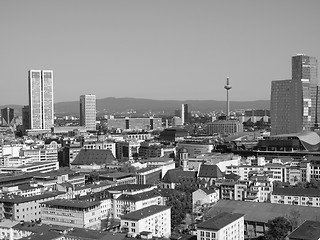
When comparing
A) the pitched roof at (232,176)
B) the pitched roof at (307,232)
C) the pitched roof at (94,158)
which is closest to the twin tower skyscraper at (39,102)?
the pitched roof at (94,158)

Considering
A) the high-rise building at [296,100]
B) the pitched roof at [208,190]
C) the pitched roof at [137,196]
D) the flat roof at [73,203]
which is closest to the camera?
the flat roof at [73,203]

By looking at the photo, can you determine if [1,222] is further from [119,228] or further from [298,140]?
[298,140]

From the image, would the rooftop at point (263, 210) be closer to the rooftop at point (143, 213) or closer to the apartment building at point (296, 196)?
the apartment building at point (296, 196)

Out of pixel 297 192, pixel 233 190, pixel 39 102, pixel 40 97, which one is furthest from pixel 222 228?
pixel 39 102

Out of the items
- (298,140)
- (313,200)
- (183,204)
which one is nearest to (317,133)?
(298,140)

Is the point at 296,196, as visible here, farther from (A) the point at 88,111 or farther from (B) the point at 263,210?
(A) the point at 88,111

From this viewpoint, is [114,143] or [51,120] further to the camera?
[51,120]
